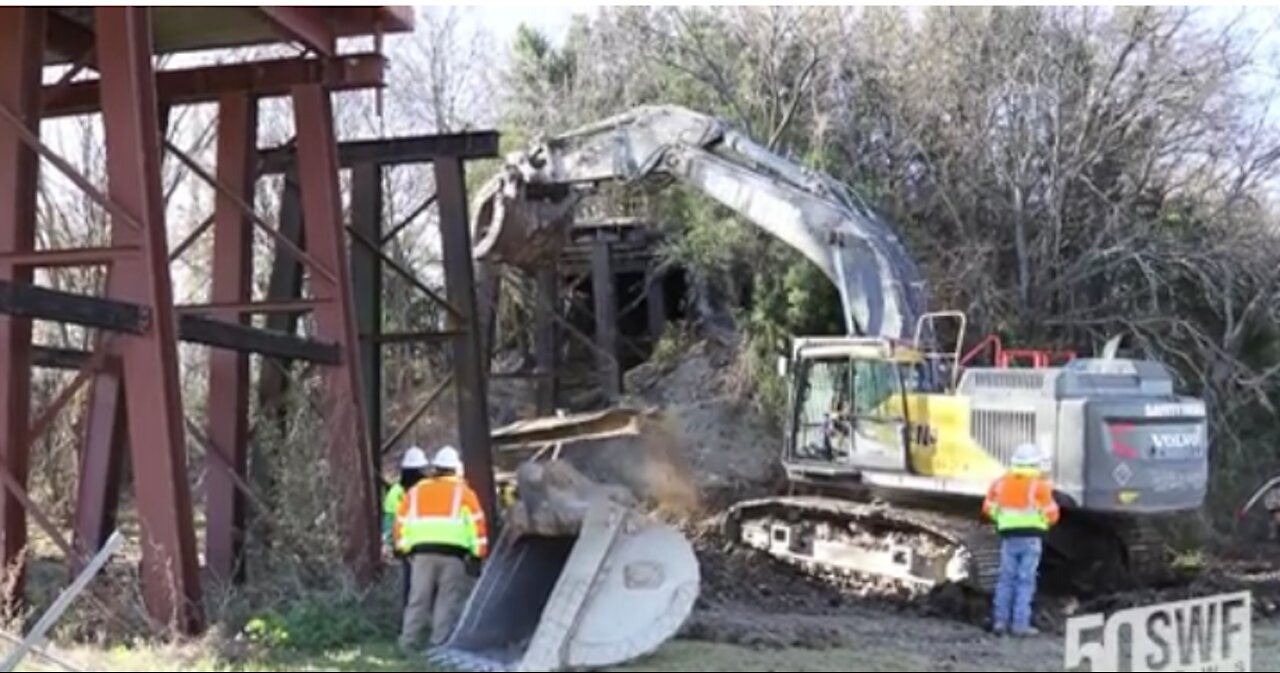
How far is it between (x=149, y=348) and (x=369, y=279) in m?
5.22

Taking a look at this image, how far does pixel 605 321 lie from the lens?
21594 mm

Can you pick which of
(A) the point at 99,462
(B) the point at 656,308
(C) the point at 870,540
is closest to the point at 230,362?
(A) the point at 99,462

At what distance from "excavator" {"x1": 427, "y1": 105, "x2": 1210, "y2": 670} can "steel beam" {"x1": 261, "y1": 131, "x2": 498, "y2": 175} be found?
5.22 feet

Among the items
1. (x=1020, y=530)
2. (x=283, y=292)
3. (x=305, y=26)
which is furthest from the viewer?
(x=283, y=292)

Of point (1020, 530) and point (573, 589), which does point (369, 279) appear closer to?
point (573, 589)

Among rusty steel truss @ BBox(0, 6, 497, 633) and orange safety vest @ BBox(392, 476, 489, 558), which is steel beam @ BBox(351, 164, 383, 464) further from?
orange safety vest @ BBox(392, 476, 489, 558)

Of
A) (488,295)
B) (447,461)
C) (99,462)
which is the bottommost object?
(99,462)

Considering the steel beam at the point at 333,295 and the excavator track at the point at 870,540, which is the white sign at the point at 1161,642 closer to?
the excavator track at the point at 870,540

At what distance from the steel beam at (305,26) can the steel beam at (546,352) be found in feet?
30.1

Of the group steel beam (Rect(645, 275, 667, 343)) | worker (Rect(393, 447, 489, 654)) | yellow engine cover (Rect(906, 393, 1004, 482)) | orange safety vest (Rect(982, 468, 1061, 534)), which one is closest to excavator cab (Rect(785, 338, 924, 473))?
yellow engine cover (Rect(906, 393, 1004, 482))

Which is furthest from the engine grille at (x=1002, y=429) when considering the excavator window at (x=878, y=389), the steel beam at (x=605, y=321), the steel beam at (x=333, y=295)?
the steel beam at (x=605, y=321)

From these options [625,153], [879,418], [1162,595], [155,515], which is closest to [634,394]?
[625,153]

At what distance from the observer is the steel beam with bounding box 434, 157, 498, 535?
14305mm

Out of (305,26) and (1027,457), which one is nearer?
(1027,457)
